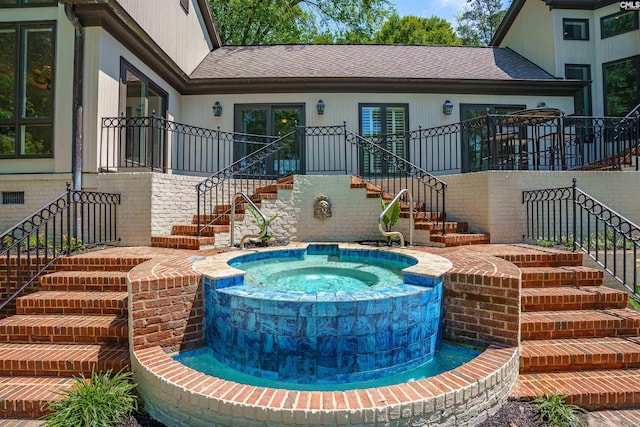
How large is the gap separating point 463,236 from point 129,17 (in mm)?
7896

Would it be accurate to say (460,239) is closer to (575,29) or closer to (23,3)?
(23,3)

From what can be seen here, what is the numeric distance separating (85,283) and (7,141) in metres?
4.37

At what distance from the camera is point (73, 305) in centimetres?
396

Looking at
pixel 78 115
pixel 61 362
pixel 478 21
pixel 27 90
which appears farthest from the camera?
pixel 478 21

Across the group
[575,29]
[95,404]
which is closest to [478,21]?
[575,29]

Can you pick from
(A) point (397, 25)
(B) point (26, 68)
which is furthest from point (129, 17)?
(A) point (397, 25)

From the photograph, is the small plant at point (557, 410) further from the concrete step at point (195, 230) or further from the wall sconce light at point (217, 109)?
the wall sconce light at point (217, 109)

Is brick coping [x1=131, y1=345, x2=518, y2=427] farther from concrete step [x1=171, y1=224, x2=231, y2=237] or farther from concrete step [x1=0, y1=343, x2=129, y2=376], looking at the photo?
concrete step [x1=171, y1=224, x2=231, y2=237]

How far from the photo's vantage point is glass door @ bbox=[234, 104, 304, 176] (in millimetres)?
9930

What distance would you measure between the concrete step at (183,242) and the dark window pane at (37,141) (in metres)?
2.78

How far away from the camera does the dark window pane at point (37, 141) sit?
6.38 metres

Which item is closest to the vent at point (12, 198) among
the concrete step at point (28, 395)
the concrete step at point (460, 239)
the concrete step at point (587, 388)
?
the concrete step at point (28, 395)

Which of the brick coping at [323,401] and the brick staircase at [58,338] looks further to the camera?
the brick staircase at [58,338]

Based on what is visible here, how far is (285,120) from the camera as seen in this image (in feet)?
33.7
